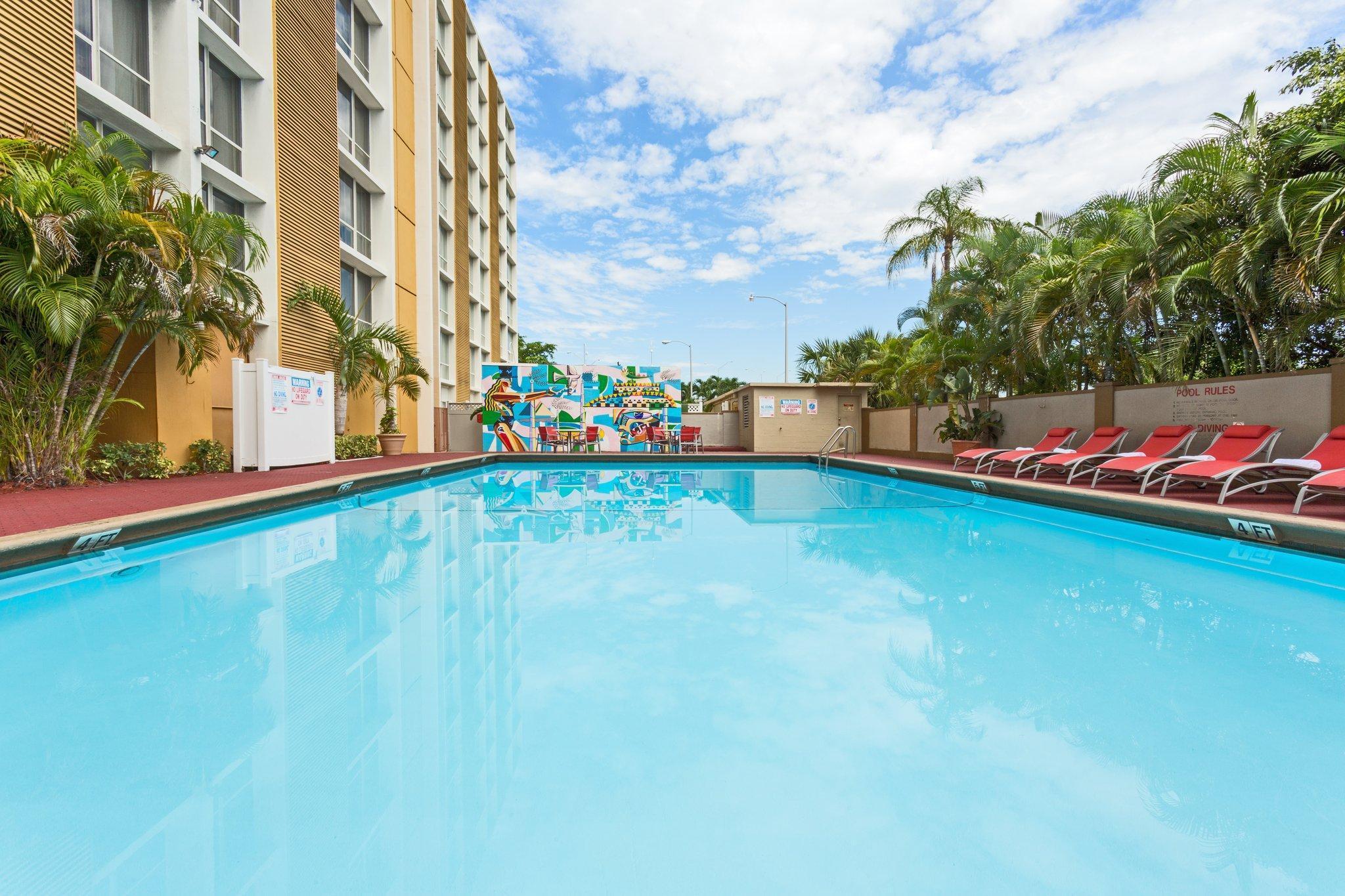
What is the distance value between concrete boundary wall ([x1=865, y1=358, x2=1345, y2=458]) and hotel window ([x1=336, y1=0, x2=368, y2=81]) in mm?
18547

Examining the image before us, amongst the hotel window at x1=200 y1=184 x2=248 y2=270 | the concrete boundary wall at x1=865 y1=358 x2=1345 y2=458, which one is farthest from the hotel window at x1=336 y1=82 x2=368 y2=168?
the concrete boundary wall at x1=865 y1=358 x2=1345 y2=458

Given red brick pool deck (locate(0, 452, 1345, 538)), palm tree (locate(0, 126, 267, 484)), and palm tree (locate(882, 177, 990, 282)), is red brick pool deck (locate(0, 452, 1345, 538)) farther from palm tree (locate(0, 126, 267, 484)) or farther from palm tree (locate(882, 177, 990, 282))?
palm tree (locate(882, 177, 990, 282))

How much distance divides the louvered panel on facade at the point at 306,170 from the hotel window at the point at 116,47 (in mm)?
2532

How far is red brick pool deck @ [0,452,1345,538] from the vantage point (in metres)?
6.03

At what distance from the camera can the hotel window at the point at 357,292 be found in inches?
683

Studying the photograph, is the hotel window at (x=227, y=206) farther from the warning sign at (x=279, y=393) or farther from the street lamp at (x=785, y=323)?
the street lamp at (x=785, y=323)

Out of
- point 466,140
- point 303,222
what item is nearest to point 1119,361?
point 303,222

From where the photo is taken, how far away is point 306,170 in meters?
14.3

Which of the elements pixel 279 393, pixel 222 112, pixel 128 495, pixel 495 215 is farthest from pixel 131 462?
pixel 495 215

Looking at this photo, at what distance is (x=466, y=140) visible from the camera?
26016mm

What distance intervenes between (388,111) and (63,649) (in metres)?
19.3

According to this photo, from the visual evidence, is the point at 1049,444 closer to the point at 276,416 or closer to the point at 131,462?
the point at 276,416

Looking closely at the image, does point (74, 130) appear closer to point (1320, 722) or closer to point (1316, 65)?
point (1320, 722)

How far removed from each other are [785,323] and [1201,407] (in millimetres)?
19907
